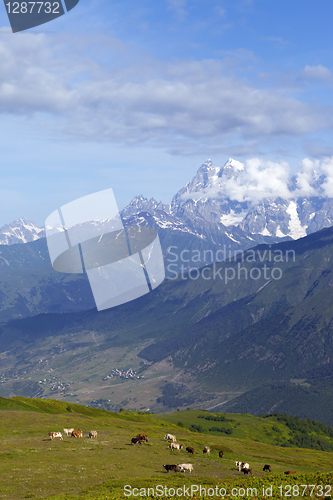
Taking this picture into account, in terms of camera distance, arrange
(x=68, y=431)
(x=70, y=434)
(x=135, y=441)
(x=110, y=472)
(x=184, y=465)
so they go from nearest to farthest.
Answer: (x=110, y=472)
(x=184, y=465)
(x=135, y=441)
(x=68, y=431)
(x=70, y=434)

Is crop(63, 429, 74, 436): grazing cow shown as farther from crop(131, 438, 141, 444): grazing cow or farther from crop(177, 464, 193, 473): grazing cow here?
crop(177, 464, 193, 473): grazing cow

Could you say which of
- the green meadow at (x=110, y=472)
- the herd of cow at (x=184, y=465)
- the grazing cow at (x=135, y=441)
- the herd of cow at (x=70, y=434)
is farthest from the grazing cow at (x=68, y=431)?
the herd of cow at (x=184, y=465)

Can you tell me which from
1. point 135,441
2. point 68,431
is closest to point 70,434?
point 68,431

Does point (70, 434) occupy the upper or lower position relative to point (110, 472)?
lower

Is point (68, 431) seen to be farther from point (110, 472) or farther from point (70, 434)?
point (110, 472)

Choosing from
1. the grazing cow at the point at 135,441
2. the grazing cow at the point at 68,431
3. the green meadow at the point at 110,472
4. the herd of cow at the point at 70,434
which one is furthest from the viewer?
the grazing cow at the point at 68,431

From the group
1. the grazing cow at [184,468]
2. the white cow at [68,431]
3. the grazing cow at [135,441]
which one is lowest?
the grazing cow at [135,441]

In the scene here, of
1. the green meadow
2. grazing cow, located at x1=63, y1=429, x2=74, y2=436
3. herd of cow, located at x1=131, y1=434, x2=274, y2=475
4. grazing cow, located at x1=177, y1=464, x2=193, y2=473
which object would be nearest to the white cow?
grazing cow, located at x1=63, y1=429, x2=74, y2=436

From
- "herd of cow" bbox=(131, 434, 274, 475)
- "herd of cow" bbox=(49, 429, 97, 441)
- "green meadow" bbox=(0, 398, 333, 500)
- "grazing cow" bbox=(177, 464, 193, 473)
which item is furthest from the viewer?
"herd of cow" bbox=(49, 429, 97, 441)

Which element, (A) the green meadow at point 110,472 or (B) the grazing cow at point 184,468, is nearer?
(A) the green meadow at point 110,472

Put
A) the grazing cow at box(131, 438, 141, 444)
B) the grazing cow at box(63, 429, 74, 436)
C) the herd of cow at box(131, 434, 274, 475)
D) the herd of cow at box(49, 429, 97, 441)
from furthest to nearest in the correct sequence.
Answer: the grazing cow at box(63, 429, 74, 436)
the grazing cow at box(131, 438, 141, 444)
the herd of cow at box(49, 429, 97, 441)
the herd of cow at box(131, 434, 274, 475)

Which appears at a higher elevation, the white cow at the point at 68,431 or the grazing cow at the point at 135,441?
the white cow at the point at 68,431

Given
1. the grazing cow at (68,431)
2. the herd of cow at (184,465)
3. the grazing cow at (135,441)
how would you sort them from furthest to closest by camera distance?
the grazing cow at (68,431) → the grazing cow at (135,441) → the herd of cow at (184,465)

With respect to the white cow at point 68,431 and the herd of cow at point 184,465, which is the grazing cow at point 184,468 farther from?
the white cow at point 68,431
